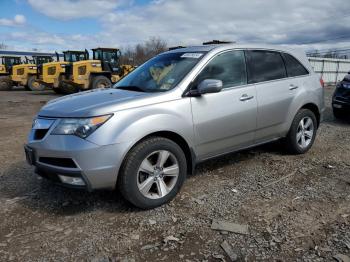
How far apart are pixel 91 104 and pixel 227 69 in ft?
6.02

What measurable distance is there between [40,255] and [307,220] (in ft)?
8.37

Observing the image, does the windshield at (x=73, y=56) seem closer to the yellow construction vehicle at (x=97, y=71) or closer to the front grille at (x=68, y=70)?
the yellow construction vehicle at (x=97, y=71)

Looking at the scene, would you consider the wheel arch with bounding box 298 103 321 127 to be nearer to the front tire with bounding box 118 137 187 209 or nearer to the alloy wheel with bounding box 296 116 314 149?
the alloy wheel with bounding box 296 116 314 149

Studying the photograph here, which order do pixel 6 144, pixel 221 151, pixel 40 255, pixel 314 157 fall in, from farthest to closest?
pixel 6 144 → pixel 314 157 → pixel 221 151 → pixel 40 255

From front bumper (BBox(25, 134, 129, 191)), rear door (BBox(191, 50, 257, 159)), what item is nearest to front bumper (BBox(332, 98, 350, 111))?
rear door (BBox(191, 50, 257, 159))

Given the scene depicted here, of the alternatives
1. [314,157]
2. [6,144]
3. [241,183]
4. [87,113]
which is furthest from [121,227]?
[6,144]

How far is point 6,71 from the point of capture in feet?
90.4

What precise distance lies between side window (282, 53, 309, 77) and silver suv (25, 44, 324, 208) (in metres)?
0.02

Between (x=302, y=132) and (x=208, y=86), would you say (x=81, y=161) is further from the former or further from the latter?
(x=302, y=132)

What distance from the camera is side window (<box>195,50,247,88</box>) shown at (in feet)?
14.1

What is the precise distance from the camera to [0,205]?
13.2 ft

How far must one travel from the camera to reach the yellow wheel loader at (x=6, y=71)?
80.2 feet

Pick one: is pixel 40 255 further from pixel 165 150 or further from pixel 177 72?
pixel 177 72

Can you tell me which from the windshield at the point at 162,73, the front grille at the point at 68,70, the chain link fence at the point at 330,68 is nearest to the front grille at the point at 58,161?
the windshield at the point at 162,73
